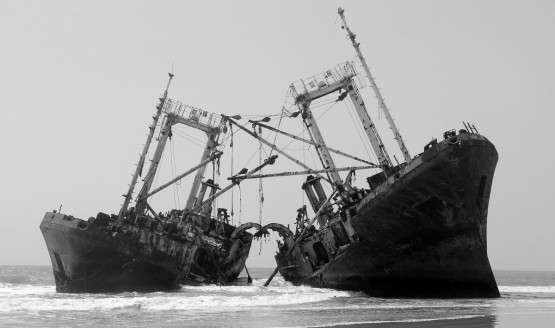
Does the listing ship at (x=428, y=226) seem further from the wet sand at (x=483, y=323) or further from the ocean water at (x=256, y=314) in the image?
the wet sand at (x=483, y=323)

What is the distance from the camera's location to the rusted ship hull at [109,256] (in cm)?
1683

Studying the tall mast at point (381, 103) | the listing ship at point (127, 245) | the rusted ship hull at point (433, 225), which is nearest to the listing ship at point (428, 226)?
the rusted ship hull at point (433, 225)

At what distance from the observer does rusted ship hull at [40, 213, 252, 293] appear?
16.8 meters

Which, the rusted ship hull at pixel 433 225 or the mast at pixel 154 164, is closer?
the rusted ship hull at pixel 433 225

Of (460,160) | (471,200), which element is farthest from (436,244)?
(460,160)

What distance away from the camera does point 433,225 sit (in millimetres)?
15172

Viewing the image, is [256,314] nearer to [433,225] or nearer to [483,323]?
[483,323]

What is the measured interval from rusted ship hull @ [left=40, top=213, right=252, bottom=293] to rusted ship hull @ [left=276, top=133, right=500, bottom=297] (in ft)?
26.7

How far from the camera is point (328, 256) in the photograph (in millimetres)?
20422

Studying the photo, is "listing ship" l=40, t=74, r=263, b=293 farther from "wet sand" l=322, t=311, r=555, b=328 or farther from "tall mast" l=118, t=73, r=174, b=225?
"wet sand" l=322, t=311, r=555, b=328

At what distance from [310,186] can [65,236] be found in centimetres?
1380

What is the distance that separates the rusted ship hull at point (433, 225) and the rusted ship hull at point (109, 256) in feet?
26.7

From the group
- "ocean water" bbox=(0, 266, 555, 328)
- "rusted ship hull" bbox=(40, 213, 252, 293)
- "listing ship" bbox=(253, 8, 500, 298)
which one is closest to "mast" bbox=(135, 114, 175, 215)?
"rusted ship hull" bbox=(40, 213, 252, 293)

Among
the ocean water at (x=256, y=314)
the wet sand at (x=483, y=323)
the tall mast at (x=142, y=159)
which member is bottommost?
the wet sand at (x=483, y=323)
